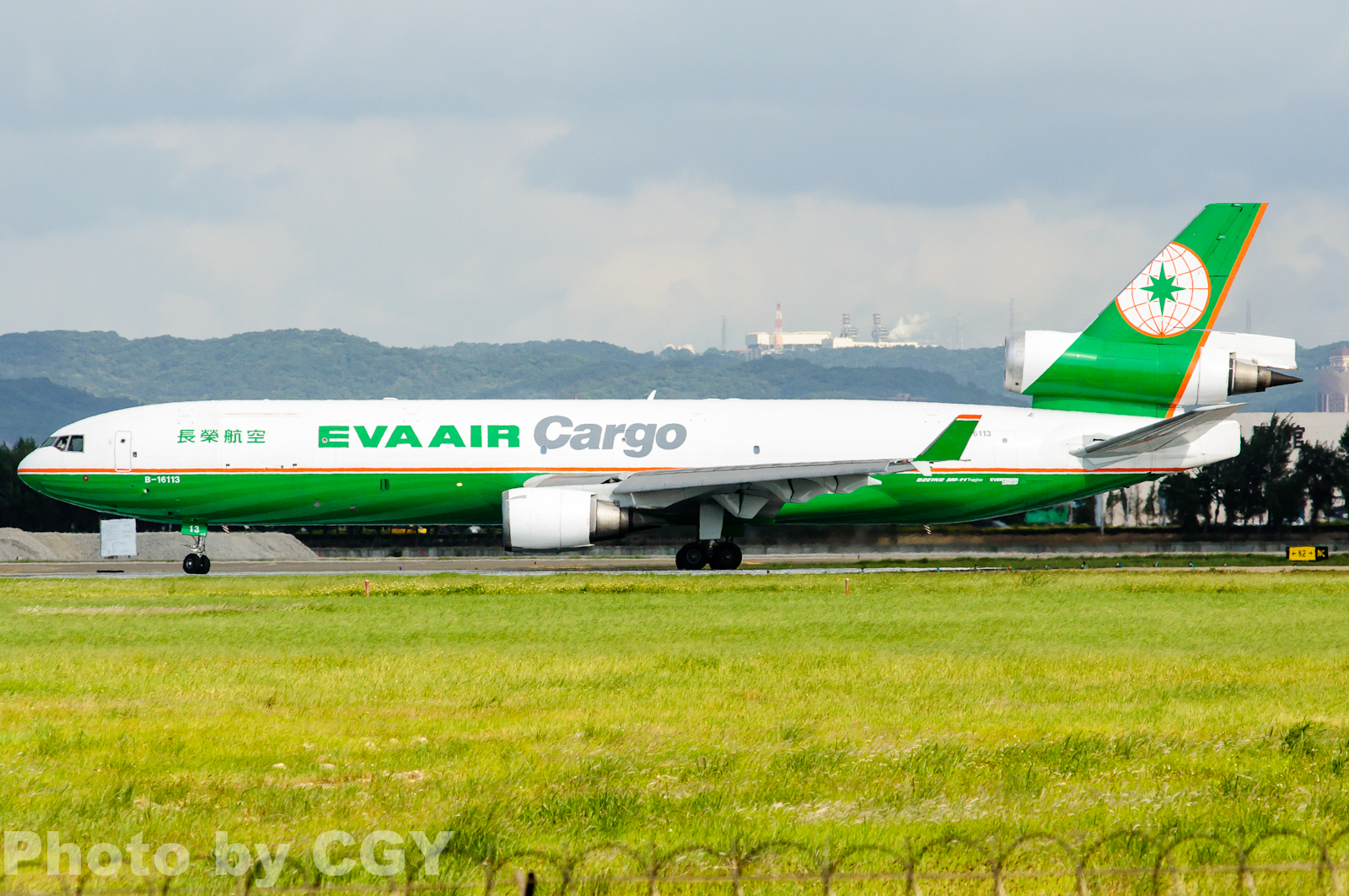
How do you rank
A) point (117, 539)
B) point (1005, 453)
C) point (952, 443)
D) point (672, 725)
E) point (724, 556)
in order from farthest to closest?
point (117, 539) < point (724, 556) < point (1005, 453) < point (952, 443) < point (672, 725)

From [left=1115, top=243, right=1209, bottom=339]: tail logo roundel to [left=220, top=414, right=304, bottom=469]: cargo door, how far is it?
26510 millimetres

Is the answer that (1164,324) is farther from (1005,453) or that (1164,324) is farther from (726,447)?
(726,447)

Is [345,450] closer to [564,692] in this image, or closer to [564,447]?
[564,447]

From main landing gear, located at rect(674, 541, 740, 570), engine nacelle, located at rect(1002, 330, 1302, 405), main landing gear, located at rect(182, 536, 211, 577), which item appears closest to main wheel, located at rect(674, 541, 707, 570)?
main landing gear, located at rect(674, 541, 740, 570)

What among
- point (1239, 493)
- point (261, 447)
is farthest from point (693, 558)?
point (1239, 493)

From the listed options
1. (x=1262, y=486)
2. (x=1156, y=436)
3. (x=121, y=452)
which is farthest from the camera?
(x=1262, y=486)

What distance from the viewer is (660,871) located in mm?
8242

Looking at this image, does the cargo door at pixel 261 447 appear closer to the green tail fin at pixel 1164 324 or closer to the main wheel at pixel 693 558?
the main wheel at pixel 693 558

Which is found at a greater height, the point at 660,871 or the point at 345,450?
the point at 345,450

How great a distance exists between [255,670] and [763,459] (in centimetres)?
2367

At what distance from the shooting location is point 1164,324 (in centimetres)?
3988

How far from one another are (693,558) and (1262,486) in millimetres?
51166

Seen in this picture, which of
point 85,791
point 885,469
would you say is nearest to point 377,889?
→ point 85,791

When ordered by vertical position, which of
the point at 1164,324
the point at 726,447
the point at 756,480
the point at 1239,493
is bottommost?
the point at 1239,493
